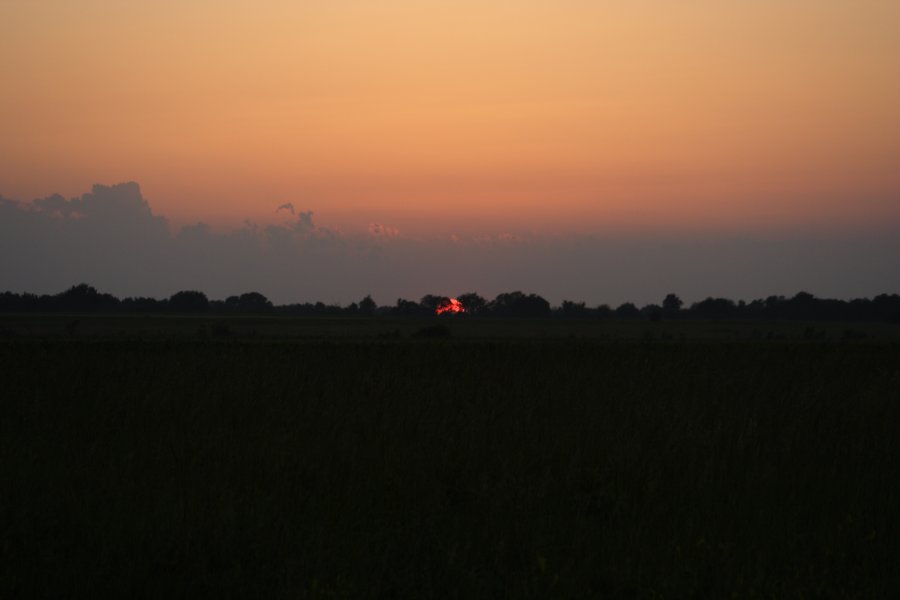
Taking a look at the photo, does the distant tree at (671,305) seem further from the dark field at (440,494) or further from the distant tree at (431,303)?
the dark field at (440,494)

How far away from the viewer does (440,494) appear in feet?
26.2

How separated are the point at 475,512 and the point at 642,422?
4.76 m

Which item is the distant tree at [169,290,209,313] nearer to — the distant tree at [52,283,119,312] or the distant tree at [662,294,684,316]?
the distant tree at [52,283,119,312]

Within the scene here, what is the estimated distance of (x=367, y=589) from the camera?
5.88m

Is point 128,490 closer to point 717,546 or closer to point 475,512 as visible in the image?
point 475,512

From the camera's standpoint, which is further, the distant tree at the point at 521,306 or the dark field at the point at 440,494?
the distant tree at the point at 521,306

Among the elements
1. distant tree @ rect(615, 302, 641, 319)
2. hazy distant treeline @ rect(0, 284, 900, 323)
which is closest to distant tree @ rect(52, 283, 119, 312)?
hazy distant treeline @ rect(0, 284, 900, 323)

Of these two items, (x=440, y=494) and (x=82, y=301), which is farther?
(x=82, y=301)

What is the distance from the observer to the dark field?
607cm

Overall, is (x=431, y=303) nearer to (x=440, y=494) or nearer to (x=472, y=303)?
(x=472, y=303)

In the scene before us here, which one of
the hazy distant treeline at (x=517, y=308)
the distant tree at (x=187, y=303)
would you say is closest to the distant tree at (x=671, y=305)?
the hazy distant treeline at (x=517, y=308)

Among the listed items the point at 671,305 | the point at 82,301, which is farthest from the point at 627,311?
the point at 82,301

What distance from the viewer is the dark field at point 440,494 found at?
607 centimetres

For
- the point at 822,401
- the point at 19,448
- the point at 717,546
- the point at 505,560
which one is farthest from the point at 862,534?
the point at 19,448
